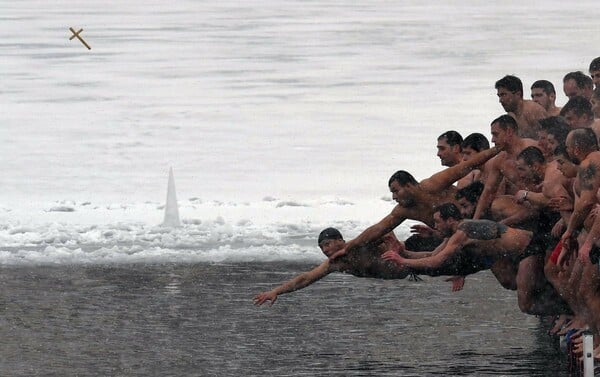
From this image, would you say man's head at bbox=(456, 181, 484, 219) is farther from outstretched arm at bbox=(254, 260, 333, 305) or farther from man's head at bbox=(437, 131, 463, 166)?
outstretched arm at bbox=(254, 260, 333, 305)

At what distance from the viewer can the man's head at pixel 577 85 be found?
1558 centimetres

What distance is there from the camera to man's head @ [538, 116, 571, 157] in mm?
14148

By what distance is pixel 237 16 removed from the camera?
145 ft

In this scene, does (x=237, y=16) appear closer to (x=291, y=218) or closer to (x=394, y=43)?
Answer: (x=394, y=43)

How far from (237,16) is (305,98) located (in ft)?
42.2

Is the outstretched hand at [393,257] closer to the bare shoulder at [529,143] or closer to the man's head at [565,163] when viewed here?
the bare shoulder at [529,143]

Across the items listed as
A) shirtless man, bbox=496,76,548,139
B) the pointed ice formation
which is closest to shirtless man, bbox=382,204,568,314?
shirtless man, bbox=496,76,548,139

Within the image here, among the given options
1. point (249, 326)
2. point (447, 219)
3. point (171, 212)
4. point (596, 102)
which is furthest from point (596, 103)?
point (171, 212)

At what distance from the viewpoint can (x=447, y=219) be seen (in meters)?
14.3

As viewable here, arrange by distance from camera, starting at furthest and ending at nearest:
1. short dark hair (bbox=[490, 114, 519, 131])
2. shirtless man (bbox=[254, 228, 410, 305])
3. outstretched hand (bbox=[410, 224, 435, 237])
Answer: outstretched hand (bbox=[410, 224, 435, 237])
shirtless man (bbox=[254, 228, 410, 305])
short dark hair (bbox=[490, 114, 519, 131])

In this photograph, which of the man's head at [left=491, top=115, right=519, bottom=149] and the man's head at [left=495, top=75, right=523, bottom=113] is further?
the man's head at [left=495, top=75, right=523, bottom=113]

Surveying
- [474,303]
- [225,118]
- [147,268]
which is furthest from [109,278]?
[225,118]

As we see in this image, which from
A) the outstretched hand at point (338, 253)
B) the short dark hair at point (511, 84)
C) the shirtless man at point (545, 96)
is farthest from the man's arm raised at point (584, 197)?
the shirtless man at point (545, 96)

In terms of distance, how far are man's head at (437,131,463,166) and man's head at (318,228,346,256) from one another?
1044mm
